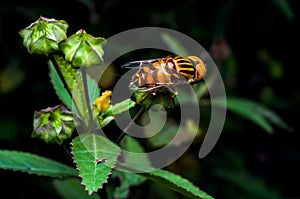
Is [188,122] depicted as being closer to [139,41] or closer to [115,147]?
[139,41]

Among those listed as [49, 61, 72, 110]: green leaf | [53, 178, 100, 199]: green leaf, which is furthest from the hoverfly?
[53, 178, 100, 199]: green leaf

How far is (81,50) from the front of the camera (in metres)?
1.13

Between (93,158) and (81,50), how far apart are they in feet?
0.75

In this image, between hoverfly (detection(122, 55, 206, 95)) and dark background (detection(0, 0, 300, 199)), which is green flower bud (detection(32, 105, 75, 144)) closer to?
hoverfly (detection(122, 55, 206, 95))

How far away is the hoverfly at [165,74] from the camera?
1135 millimetres

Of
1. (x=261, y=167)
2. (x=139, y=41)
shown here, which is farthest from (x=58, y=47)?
(x=261, y=167)

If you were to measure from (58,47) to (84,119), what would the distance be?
0.67 feet

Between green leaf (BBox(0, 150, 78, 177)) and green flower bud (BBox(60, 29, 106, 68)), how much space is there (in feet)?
1.19

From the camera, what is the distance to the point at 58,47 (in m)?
1.16

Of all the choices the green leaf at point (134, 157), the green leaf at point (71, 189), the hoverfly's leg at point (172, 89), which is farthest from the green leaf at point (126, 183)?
the hoverfly's leg at point (172, 89)

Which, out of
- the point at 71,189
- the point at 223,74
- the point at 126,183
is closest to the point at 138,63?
the point at 126,183

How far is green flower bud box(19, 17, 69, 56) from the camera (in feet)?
3.75

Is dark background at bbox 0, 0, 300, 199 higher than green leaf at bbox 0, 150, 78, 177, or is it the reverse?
dark background at bbox 0, 0, 300, 199

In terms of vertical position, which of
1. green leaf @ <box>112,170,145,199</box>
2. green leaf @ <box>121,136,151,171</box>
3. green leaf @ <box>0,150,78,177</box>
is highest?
green leaf @ <box>121,136,151,171</box>
